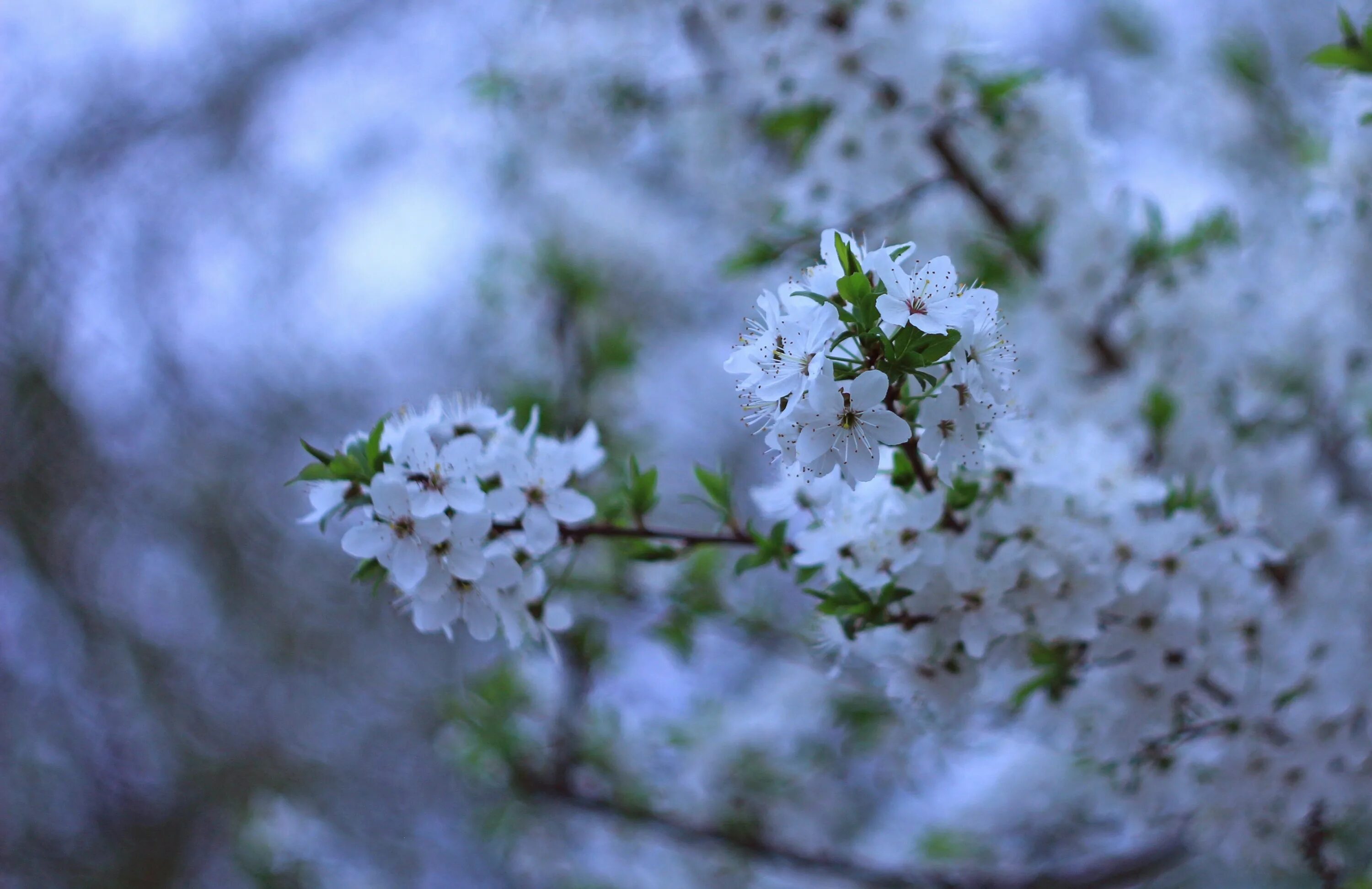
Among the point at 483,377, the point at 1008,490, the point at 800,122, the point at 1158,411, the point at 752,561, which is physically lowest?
the point at 752,561

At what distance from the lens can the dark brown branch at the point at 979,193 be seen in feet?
8.96

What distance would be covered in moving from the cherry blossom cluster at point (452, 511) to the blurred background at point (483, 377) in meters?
1.21

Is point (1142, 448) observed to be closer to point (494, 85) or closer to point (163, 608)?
point (494, 85)

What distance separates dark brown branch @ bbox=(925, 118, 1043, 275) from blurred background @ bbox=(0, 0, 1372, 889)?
5cm

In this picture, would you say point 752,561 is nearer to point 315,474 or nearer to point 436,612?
point 436,612

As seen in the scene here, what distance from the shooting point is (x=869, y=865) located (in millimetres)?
3234

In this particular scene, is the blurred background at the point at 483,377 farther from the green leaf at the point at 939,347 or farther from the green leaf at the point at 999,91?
the green leaf at the point at 939,347

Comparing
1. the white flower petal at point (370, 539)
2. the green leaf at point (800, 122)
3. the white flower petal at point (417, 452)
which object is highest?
the green leaf at point (800, 122)

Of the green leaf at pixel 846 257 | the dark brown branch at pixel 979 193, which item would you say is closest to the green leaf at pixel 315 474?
the green leaf at pixel 846 257

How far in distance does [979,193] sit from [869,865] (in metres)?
2.09

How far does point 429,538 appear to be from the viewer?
1.49 metres

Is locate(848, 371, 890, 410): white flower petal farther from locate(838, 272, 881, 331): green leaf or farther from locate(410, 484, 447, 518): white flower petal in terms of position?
locate(410, 484, 447, 518): white flower petal

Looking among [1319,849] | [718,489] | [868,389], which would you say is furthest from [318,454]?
[1319,849]

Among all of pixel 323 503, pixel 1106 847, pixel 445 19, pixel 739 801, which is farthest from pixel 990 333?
pixel 445 19
